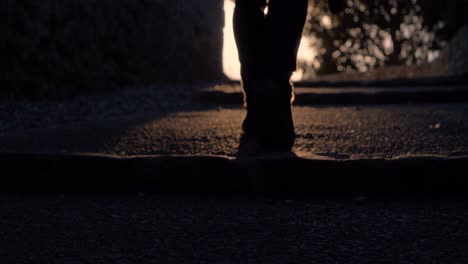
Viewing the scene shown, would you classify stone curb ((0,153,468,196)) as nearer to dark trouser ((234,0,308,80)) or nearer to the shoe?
the shoe

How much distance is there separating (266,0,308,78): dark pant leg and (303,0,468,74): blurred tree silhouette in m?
15.3

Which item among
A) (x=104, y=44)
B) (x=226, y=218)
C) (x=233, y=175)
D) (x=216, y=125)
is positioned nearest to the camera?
(x=226, y=218)

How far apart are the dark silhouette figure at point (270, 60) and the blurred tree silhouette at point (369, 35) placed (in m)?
15.3

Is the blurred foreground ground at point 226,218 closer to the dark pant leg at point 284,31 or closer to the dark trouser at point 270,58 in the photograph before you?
the dark trouser at point 270,58

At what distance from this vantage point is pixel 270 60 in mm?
2121

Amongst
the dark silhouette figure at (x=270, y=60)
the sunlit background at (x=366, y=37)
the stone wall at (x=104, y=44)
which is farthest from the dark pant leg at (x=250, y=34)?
the sunlit background at (x=366, y=37)

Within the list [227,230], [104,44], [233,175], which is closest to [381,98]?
[104,44]

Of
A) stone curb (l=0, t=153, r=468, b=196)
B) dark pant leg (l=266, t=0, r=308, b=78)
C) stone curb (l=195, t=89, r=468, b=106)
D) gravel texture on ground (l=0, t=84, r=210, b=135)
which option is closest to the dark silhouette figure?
dark pant leg (l=266, t=0, r=308, b=78)

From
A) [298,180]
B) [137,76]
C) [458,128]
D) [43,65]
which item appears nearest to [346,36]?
[137,76]

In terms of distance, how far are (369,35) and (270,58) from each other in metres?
16.9

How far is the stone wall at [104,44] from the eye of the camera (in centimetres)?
463

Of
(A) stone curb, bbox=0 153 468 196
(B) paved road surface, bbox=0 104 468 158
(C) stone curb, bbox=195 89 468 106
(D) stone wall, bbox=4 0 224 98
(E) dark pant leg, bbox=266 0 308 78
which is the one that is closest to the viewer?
(A) stone curb, bbox=0 153 468 196

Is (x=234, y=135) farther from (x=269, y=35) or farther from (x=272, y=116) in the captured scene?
(x=269, y=35)

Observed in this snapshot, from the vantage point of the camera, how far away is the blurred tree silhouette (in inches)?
683
